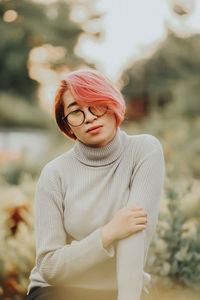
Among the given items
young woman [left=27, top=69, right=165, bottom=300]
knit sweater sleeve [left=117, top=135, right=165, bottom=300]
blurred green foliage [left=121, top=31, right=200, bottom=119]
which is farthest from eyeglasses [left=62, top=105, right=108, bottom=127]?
blurred green foliage [left=121, top=31, right=200, bottom=119]

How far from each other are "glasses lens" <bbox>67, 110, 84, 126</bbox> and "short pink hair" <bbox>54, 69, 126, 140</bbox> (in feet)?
0.14

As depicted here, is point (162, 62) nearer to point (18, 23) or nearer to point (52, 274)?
point (18, 23)

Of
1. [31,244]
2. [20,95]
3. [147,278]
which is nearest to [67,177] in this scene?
[147,278]

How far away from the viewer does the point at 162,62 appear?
60.2 feet

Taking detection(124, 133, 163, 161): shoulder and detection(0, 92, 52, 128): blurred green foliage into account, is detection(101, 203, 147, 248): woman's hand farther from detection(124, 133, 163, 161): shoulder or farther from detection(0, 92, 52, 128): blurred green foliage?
detection(0, 92, 52, 128): blurred green foliage

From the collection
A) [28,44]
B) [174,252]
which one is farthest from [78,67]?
[174,252]

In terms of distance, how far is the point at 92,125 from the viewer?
1.63 metres

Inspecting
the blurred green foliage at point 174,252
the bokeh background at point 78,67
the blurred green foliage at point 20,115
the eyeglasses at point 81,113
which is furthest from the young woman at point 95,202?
the blurred green foliage at point 20,115

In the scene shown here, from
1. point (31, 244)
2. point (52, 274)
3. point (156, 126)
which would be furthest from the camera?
point (156, 126)

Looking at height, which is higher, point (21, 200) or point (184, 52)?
point (184, 52)

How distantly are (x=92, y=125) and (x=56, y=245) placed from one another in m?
0.50

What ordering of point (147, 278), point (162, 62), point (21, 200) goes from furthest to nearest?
point (162, 62) < point (21, 200) < point (147, 278)

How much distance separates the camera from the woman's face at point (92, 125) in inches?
64.4

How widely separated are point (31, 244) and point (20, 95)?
15548 mm
